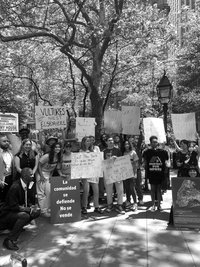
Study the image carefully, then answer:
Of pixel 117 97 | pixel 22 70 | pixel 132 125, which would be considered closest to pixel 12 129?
pixel 132 125

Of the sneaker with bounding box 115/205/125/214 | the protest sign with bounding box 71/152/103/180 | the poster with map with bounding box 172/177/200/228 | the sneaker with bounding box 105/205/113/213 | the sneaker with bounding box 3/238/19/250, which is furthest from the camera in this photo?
the sneaker with bounding box 105/205/113/213

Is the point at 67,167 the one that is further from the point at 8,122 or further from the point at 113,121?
the point at 113,121

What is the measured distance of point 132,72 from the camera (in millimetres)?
16828

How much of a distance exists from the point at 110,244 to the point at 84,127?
3905 millimetres

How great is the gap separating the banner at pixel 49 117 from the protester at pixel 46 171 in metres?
1.86

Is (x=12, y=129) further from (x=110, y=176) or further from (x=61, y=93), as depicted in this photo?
(x=61, y=93)

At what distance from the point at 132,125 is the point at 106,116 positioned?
0.87 metres

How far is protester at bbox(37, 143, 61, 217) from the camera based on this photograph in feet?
22.2

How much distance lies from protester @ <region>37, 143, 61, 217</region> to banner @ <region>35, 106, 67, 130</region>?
6.10 ft

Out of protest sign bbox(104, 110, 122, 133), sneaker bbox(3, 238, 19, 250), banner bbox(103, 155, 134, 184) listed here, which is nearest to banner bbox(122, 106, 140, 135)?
protest sign bbox(104, 110, 122, 133)

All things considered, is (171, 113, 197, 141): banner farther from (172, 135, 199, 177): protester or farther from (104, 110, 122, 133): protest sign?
(104, 110, 122, 133): protest sign

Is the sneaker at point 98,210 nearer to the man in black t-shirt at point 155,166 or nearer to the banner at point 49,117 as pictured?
the man in black t-shirt at point 155,166

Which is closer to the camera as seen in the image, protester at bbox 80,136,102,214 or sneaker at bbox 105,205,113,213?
protester at bbox 80,136,102,214

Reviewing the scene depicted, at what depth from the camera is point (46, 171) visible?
6910 mm
